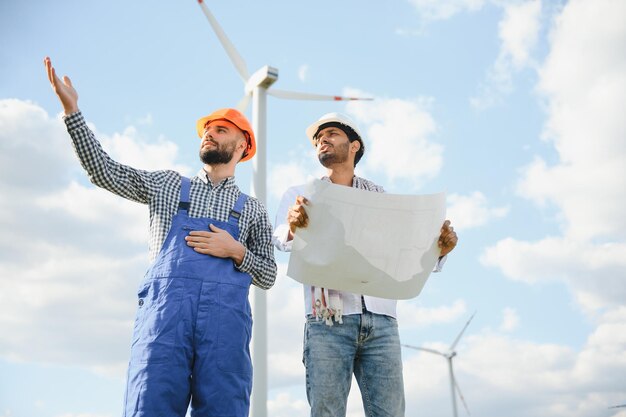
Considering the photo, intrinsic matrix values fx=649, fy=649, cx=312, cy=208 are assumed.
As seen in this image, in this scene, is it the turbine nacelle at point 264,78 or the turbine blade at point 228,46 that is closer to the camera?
the turbine nacelle at point 264,78

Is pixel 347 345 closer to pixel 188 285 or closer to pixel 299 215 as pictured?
pixel 299 215

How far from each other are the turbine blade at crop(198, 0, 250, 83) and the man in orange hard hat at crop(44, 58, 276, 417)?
1539 centimetres

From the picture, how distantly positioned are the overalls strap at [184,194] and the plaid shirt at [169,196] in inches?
1.1

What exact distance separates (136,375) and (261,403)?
12.1m

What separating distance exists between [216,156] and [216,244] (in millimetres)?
829

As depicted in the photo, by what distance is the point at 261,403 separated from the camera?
617 inches

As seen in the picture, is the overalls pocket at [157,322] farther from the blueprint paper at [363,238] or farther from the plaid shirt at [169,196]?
the blueprint paper at [363,238]

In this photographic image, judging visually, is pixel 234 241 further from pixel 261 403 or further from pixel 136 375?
pixel 261 403

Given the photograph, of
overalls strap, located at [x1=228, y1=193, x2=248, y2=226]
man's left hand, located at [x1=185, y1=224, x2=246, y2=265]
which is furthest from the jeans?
overalls strap, located at [x1=228, y1=193, x2=248, y2=226]

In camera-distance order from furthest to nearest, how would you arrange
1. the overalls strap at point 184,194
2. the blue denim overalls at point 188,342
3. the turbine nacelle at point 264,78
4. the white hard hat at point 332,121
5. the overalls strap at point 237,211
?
the turbine nacelle at point 264,78 < the white hard hat at point 332,121 < the overalls strap at point 237,211 < the overalls strap at point 184,194 < the blue denim overalls at point 188,342

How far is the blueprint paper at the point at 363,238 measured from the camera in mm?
4328

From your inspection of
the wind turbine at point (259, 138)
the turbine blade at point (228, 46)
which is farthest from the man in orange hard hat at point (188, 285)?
the turbine blade at point (228, 46)

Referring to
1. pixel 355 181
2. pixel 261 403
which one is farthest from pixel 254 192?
pixel 355 181

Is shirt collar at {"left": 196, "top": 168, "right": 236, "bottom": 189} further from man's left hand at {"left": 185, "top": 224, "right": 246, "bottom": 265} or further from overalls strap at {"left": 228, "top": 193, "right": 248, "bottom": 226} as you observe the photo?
man's left hand at {"left": 185, "top": 224, "right": 246, "bottom": 265}
